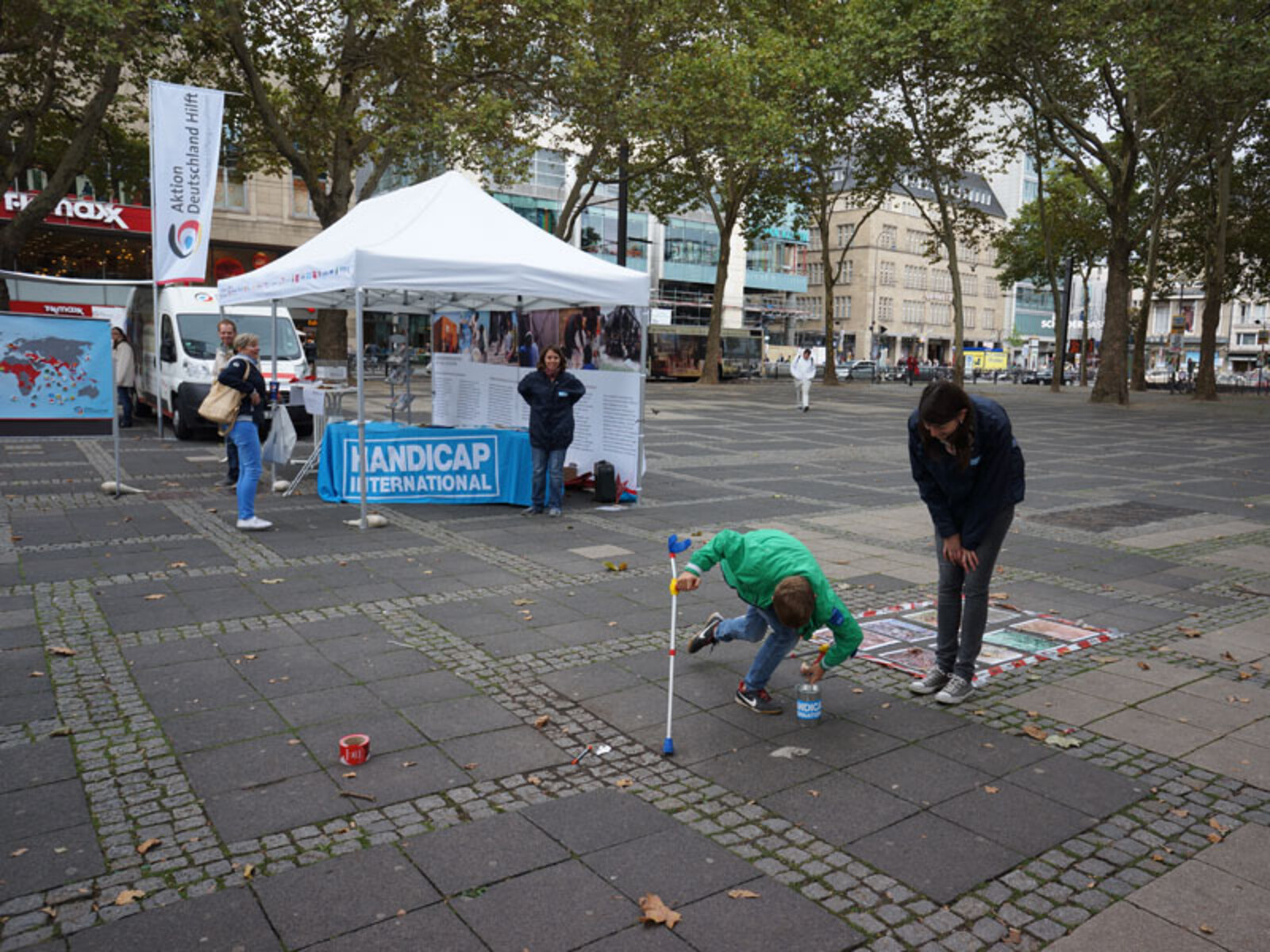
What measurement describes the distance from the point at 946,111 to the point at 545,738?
114 feet

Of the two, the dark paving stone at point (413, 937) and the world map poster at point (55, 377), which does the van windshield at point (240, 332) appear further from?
the dark paving stone at point (413, 937)

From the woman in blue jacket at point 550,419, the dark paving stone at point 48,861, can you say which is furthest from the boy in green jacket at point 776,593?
the woman in blue jacket at point 550,419

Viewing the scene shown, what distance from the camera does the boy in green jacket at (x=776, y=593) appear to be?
4059mm

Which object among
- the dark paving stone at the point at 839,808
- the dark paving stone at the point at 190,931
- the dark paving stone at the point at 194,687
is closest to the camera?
the dark paving stone at the point at 190,931

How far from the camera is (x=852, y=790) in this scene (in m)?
3.88

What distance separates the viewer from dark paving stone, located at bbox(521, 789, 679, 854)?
3.46m

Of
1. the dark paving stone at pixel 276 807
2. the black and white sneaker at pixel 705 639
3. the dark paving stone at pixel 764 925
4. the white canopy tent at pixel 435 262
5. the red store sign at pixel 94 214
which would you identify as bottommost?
the dark paving stone at pixel 764 925

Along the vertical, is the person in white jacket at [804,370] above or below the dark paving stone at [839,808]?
above

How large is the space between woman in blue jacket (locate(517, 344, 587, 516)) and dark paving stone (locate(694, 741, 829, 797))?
19.2 feet

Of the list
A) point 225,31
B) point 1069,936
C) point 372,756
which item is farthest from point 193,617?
point 225,31

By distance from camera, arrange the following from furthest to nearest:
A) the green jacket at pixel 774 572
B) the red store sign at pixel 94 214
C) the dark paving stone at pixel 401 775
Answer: the red store sign at pixel 94 214
the green jacket at pixel 774 572
the dark paving stone at pixel 401 775

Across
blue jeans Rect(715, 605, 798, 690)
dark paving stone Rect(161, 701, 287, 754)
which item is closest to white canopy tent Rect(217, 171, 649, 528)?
dark paving stone Rect(161, 701, 287, 754)

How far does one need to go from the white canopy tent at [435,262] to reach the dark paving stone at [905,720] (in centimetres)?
564

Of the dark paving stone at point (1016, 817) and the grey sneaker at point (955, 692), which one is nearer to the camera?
the dark paving stone at point (1016, 817)
